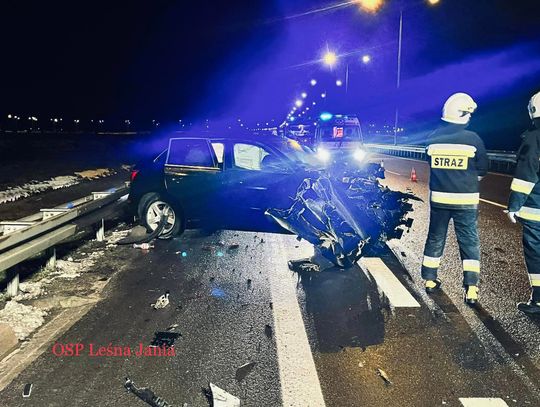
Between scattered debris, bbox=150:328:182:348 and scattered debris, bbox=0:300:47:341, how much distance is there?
1118mm

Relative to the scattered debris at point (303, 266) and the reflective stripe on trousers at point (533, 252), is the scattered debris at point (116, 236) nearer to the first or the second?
the scattered debris at point (303, 266)

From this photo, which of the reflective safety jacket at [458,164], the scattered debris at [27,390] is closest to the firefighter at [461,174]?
the reflective safety jacket at [458,164]

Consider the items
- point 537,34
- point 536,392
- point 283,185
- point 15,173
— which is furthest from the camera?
point 537,34

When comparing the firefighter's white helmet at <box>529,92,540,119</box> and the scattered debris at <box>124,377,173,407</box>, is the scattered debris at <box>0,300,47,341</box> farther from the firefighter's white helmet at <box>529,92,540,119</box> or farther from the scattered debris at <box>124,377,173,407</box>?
the firefighter's white helmet at <box>529,92,540,119</box>

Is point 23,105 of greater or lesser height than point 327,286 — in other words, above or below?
above

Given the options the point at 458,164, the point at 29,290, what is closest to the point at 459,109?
the point at 458,164

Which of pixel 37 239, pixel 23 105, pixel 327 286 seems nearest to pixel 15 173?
pixel 37 239

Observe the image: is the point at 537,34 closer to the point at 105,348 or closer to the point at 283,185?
the point at 283,185

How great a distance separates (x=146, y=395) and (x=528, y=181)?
12.7 feet

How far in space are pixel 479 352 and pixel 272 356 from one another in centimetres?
166

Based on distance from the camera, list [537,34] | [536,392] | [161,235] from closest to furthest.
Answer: [536,392] → [161,235] → [537,34]

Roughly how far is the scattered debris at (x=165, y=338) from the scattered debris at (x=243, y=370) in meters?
0.73

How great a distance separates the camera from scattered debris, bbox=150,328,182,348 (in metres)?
3.95

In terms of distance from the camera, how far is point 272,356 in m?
3.74
